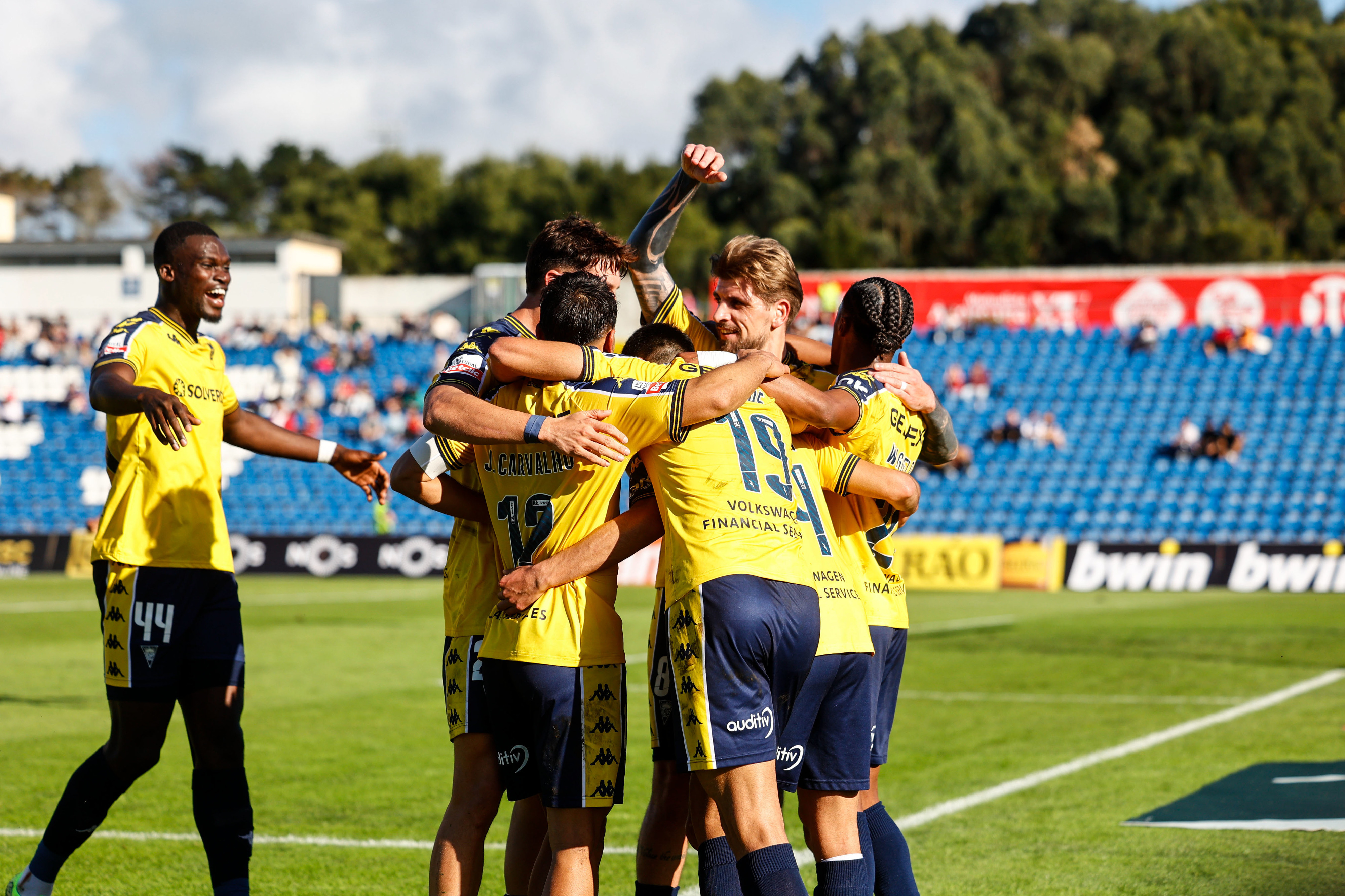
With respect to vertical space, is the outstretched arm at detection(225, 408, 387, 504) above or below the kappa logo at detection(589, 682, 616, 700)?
above

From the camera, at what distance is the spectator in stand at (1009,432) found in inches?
1237

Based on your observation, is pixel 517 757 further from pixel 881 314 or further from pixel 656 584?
pixel 881 314

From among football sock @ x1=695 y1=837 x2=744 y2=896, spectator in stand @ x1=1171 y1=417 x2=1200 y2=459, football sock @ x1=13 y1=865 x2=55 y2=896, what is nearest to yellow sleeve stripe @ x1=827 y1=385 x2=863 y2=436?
football sock @ x1=695 y1=837 x2=744 y2=896

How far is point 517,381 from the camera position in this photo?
399 centimetres

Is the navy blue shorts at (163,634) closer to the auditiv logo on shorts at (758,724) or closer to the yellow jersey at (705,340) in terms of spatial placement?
the yellow jersey at (705,340)

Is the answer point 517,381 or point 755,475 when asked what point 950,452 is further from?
point 517,381

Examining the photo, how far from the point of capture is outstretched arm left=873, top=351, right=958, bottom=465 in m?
4.31

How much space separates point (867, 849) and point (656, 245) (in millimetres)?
2225

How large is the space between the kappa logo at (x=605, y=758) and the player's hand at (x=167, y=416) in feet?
5.64

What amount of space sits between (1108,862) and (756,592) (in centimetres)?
315

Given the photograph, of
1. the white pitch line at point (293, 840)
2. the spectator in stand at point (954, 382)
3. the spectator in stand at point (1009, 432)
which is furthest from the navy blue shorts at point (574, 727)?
the spectator in stand at point (954, 382)

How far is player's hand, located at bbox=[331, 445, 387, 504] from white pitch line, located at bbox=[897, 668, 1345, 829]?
2.86m

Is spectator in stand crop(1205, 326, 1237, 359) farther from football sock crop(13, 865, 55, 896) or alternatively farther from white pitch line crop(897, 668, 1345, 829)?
football sock crop(13, 865, 55, 896)

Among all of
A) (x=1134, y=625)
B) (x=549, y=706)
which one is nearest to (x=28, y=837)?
(x=549, y=706)
